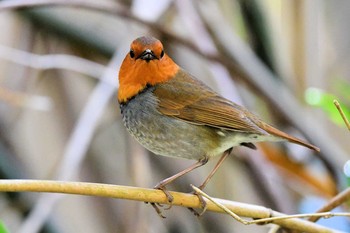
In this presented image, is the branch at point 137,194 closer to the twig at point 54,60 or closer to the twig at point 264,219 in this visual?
the twig at point 264,219

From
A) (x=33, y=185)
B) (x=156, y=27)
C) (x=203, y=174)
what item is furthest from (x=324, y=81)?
(x=33, y=185)

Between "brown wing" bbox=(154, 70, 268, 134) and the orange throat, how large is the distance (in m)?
0.04

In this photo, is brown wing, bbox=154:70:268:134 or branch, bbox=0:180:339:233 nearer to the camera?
branch, bbox=0:180:339:233

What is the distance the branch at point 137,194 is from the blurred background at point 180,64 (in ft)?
3.93

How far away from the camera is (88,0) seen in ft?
11.5

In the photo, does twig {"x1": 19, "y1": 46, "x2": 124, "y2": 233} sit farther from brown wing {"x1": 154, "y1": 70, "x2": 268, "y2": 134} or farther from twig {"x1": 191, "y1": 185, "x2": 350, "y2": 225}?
twig {"x1": 191, "y1": 185, "x2": 350, "y2": 225}

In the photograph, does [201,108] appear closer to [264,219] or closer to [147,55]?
[147,55]

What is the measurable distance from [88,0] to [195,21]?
1.91ft

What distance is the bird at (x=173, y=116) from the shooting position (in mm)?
2328

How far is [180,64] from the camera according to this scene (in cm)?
387

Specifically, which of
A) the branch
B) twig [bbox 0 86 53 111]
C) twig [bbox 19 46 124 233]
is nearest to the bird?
the branch

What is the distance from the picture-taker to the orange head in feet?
7.75

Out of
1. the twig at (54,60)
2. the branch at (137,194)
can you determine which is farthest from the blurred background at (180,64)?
the branch at (137,194)

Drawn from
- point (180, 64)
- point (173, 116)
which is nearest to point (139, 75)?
point (173, 116)
